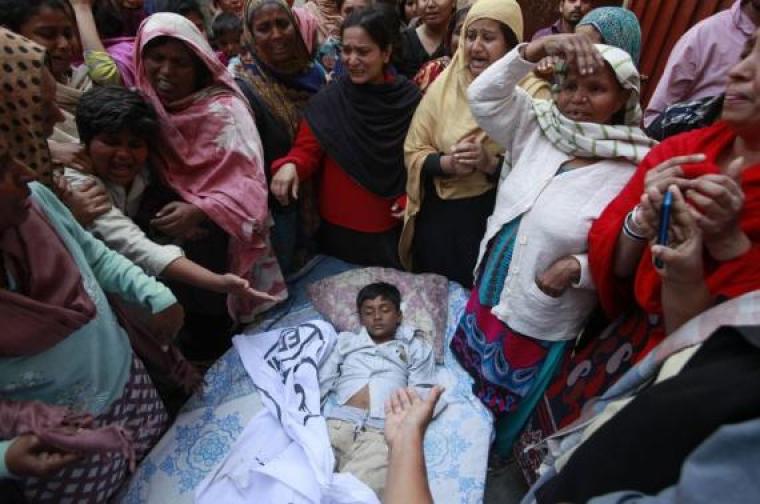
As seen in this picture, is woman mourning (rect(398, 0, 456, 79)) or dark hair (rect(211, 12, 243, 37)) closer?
woman mourning (rect(398, 0, 456, 79))

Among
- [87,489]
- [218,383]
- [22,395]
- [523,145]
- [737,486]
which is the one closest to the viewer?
[737,486]

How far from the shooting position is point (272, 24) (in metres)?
2.44

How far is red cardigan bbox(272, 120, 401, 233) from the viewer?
2.54 m

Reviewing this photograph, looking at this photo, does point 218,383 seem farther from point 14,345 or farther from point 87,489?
point 14,345

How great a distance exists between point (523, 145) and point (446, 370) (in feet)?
3.75

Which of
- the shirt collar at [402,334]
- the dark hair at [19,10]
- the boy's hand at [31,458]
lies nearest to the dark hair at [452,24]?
the shirt collar at [402,334]

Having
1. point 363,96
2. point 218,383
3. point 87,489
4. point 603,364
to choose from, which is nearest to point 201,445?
point 218,383

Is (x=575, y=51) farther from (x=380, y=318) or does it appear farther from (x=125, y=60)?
(x=125, y=60)

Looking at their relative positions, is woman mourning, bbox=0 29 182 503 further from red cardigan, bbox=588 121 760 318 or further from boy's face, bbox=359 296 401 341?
red cardigan, bbox=588 121 760 318

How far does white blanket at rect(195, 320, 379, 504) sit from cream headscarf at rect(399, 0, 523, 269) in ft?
2.84

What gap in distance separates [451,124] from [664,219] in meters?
1.28

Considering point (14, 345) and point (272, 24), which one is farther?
point (272, 24)

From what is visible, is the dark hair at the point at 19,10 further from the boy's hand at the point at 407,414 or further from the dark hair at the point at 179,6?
the boy's hand at the point at 407,414

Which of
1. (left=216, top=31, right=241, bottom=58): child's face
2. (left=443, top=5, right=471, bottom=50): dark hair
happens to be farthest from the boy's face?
(left=216, top=31, right=241, bottom=58): child's face
